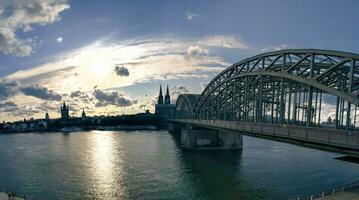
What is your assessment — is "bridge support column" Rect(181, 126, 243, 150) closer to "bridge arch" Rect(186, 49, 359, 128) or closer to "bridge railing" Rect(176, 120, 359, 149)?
"bridge arch" Rect(186, 49, 359, 128)

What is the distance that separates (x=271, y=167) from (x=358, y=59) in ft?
110

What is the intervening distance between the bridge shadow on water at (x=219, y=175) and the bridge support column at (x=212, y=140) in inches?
270

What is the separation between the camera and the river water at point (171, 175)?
49.8m

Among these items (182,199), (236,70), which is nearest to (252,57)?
(236,70)

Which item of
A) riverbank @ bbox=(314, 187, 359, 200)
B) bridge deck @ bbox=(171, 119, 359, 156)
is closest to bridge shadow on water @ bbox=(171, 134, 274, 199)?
bridge deck @ bbox=(171, 119, 359, 156)

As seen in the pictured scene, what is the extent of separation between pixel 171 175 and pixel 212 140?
45263 millimetres

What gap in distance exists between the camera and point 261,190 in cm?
5072

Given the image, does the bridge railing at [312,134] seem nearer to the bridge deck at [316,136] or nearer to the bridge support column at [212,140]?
the bridge deck at [316,136]

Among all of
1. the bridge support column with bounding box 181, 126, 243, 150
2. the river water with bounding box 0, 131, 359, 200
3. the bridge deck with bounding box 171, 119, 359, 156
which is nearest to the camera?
the bridge deck with bounding box 171, 119, 359, 156

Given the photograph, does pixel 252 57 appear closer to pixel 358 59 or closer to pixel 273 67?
pixel 273 67

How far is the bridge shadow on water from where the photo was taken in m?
49.8

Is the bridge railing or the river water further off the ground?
the bridge railing

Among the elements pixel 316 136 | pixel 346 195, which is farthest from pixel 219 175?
pixel 346 195

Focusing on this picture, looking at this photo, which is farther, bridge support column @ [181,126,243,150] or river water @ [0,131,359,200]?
bridge support column @ [181,126,243,150]
